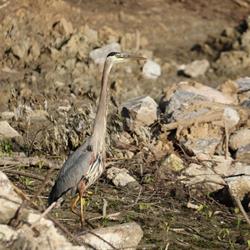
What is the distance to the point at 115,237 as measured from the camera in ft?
20.7

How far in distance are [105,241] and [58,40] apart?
796 centimetres

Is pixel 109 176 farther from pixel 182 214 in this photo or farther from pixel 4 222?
pixel 4 222

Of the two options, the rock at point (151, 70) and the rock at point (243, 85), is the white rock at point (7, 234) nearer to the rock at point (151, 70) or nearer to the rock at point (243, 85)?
the rock at point (243, 85)

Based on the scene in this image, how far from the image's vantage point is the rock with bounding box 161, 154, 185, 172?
9.11 metres

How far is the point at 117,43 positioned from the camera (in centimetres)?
1402

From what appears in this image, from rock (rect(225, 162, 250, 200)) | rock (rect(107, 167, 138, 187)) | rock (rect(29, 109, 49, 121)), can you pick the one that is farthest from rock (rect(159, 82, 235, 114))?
rock (rect(225, 162, 250, 200))

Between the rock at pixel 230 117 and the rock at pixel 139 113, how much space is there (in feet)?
2.63

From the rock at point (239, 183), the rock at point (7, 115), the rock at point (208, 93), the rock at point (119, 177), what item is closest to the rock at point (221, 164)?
the rock at point (239, 183)

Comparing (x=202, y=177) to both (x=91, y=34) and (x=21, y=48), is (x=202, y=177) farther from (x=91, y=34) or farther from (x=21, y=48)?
(x=91, y=34)

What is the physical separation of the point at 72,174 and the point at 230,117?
3303mm

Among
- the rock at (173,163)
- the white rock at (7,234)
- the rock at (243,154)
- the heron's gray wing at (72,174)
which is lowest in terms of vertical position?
the rock at (243,154)

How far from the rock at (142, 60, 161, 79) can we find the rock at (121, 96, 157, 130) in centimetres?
344

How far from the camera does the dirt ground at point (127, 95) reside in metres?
7.80

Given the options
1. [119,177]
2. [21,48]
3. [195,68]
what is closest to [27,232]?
[119,177]
